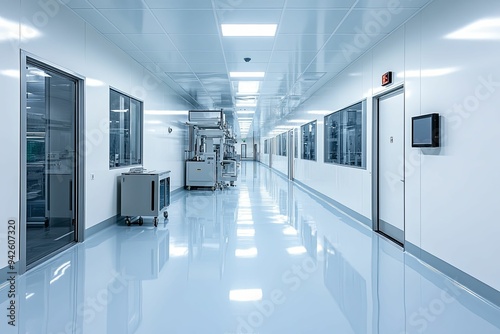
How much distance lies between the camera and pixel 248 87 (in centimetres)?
901

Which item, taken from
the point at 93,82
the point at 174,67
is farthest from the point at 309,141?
the point at 93,82

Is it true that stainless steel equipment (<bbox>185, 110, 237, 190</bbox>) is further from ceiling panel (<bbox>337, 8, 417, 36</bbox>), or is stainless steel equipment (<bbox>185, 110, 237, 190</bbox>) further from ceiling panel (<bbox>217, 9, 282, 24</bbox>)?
ceiling panel (<bbox>337, 8, 417, 36</bbox>)

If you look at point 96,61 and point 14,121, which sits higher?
point 96,61

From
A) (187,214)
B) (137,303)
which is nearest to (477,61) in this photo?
(137,303)

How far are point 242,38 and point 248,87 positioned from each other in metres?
3.82

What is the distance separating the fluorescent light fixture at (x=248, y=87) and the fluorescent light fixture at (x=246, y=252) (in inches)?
201

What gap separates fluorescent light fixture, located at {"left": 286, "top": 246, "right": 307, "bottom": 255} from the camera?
4.28 meters

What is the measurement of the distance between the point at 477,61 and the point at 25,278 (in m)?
4.82

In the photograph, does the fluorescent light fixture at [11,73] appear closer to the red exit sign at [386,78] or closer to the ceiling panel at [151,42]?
the ceiling panel at [151,42]

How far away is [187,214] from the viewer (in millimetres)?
6805

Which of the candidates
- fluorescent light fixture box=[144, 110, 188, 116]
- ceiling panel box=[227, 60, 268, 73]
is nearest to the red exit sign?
ceiling panel box=[227, 60, 268, 73]

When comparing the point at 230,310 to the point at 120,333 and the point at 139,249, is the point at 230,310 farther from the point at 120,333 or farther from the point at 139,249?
the point at 139,249

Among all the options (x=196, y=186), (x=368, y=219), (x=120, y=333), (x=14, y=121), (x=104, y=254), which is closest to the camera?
(x=120, y=333)

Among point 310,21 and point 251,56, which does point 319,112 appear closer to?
point 251,56
